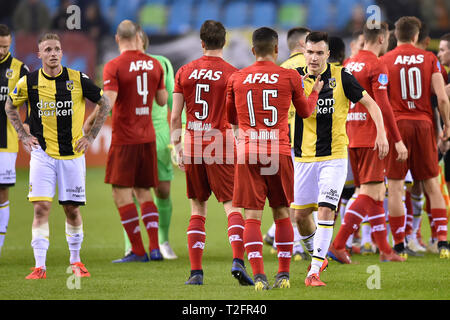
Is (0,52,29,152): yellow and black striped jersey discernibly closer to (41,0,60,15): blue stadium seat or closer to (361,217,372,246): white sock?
(361,217,372,246): white sock

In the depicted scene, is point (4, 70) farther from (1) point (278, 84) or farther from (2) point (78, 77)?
(1) point (278, 84)

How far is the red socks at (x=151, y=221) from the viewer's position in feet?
30.0

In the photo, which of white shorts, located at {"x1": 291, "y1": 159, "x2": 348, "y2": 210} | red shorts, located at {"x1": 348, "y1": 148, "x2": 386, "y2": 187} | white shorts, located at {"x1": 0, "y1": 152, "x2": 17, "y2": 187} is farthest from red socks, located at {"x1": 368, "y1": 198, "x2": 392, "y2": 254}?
white shorts, located at {"x1": 0, "y1": 152, "x2": 17, "y2": 187}

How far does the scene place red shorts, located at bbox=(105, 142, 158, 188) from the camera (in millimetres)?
8891

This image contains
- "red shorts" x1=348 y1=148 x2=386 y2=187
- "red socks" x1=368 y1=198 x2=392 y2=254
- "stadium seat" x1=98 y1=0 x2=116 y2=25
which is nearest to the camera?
"red shorts" x1=348 y1=148 x2=386 y2=187

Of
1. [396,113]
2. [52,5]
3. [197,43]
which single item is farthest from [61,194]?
[52,5]

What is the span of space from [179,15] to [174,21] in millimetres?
290

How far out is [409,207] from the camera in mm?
10062

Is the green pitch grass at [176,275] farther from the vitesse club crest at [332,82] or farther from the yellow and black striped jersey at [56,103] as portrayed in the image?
the vitesse club crest at [332,82]

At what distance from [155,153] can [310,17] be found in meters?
15.9

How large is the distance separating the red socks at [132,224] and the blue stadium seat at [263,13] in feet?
53.1

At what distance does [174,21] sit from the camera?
24.8 metres

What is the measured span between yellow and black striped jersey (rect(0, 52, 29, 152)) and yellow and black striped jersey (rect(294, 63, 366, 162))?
322 cm

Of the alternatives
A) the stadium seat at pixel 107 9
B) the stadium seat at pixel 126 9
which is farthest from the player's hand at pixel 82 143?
the stadium seat at pixel 126 9
